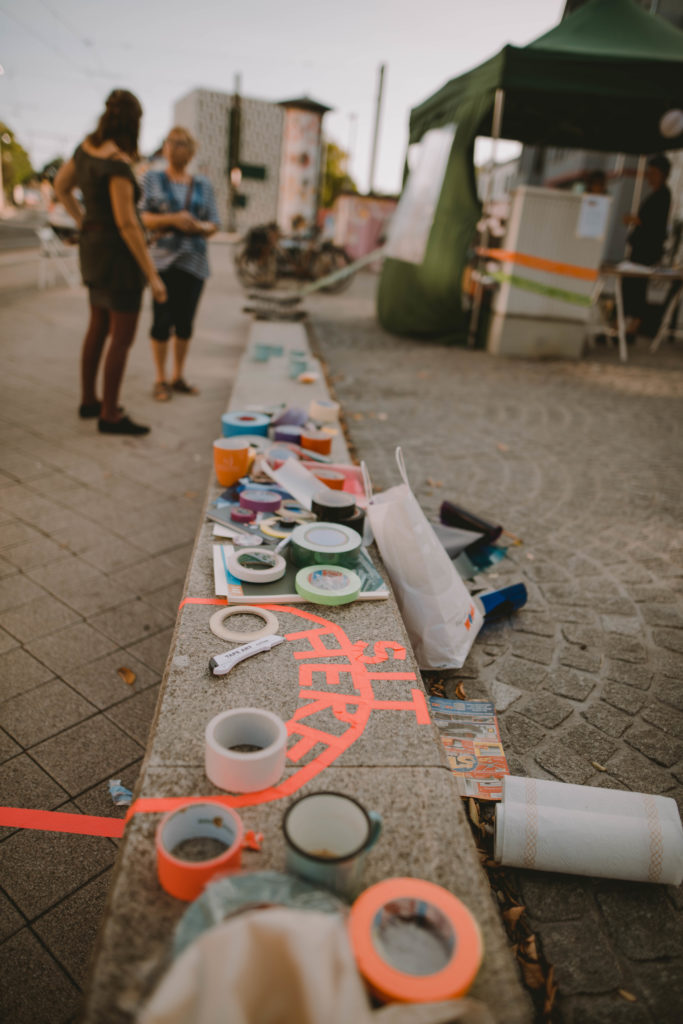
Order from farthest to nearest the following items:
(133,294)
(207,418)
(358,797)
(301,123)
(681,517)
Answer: (301,123), (207,418), (133,294), (681,517), (358,797)

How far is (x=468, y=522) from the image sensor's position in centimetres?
313

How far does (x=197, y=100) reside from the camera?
2959 cm


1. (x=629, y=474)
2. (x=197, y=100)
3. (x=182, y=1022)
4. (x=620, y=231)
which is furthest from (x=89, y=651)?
(x=197, y=100)

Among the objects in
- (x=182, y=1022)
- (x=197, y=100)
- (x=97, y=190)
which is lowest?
(x=182, y=1022)

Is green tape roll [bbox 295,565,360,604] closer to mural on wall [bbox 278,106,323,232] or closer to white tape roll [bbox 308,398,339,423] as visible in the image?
white tape roll [bbox 308,398,339,423]

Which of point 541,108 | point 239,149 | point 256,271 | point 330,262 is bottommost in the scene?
point 256,271

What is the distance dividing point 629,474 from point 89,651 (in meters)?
3.67

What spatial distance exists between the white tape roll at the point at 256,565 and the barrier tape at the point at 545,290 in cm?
683

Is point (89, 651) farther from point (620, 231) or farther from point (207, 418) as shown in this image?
point (620, 231)

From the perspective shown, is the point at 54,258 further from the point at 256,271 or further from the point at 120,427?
the point at 120,427

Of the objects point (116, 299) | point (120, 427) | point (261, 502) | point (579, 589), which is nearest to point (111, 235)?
point (116, 299)

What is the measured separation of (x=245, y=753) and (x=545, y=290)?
7.87m

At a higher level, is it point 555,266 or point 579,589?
point 555,266

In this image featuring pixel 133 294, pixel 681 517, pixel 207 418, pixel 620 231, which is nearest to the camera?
pixel 681 517
